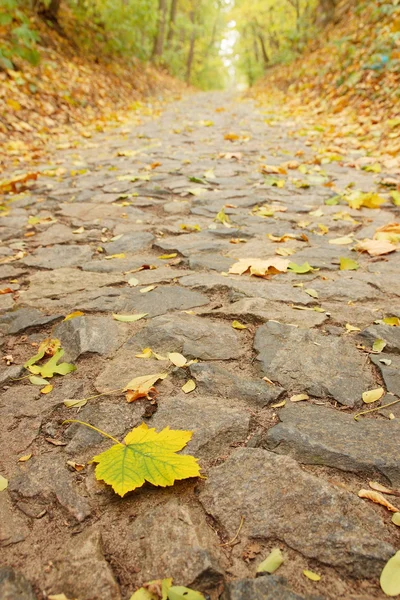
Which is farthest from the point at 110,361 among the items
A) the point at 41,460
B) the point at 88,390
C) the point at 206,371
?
the point at 41,460

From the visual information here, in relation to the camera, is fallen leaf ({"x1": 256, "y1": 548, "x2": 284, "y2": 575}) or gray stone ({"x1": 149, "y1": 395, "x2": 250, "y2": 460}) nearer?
fallen leaf ({"x1": 256, "y1": 548, "x2": 284, "y2": 575})

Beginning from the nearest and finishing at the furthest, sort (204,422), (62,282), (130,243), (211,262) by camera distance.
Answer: (204,422) < (62,282) < (211,262) < (130,243)

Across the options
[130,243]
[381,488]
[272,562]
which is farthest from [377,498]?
[130,243]

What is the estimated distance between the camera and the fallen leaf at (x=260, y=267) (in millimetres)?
2328

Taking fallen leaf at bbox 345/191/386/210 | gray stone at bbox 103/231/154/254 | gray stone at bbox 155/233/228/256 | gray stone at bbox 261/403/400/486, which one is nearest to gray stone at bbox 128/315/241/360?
gray stone at bbox 261/403/400/486

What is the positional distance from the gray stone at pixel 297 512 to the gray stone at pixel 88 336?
727 mm

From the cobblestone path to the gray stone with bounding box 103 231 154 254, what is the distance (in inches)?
0.8

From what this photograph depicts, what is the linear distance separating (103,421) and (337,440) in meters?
0.65

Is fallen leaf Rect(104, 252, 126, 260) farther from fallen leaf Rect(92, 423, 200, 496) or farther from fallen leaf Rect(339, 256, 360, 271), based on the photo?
fallen leaf Rect(92, 423, 200, 496)

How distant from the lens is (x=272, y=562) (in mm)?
941

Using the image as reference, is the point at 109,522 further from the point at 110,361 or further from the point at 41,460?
the point at 110,361

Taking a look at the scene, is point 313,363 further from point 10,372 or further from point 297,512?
point 10,372

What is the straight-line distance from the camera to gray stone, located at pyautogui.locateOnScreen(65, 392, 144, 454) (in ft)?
4.17

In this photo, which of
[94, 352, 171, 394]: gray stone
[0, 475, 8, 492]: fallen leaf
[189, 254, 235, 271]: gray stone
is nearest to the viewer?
[0, 475, 8, 492]: fallen leaf
